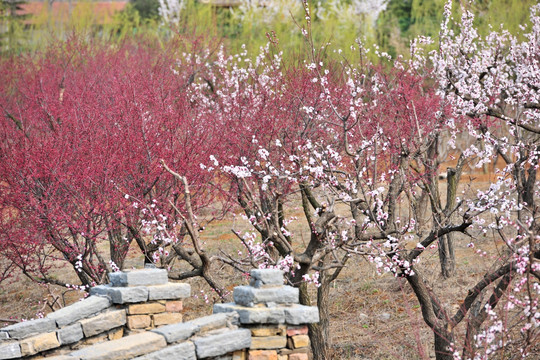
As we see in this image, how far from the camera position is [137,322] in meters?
7.32

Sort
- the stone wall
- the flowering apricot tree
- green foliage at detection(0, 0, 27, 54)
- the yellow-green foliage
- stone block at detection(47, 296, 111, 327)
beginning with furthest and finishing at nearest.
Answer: green foliage at detection(0, 0, 27, 54) → the yellow-green foliage → the flowering apricot tree → stone block at detection(47, 296, 111, 327) → the stone wall

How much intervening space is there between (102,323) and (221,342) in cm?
147

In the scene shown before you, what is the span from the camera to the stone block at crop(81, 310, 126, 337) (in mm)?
7141

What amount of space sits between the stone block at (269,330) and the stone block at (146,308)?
1.21 m

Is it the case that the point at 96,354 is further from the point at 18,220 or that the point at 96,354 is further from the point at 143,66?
the point at 143,66

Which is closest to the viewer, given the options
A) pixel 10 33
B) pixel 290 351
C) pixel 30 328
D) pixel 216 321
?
pixel 216 321

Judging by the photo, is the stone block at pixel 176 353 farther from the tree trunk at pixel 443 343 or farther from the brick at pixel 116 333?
the tree trunk at pixel 443 343

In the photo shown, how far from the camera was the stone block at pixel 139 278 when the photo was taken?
24.0 ft

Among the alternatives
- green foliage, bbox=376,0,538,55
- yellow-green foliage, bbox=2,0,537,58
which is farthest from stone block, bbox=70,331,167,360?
yellow-green foliage, bbox=2,0,537,58

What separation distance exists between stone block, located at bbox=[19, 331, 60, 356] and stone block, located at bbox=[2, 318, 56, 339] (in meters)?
0.06

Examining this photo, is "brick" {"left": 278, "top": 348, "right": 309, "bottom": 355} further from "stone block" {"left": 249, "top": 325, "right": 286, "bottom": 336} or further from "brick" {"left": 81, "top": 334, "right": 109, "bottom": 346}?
"brick" {"left": 81, "top": 334, "right": 109, "bottom": 346}

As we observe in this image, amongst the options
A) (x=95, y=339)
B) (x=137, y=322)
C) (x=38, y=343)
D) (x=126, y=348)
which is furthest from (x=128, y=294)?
(x=126, y=348)

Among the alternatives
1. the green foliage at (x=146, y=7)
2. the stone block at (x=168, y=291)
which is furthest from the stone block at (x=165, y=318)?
the green foliage at (x=146, y=7)

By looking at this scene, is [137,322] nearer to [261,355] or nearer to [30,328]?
[30,328]
